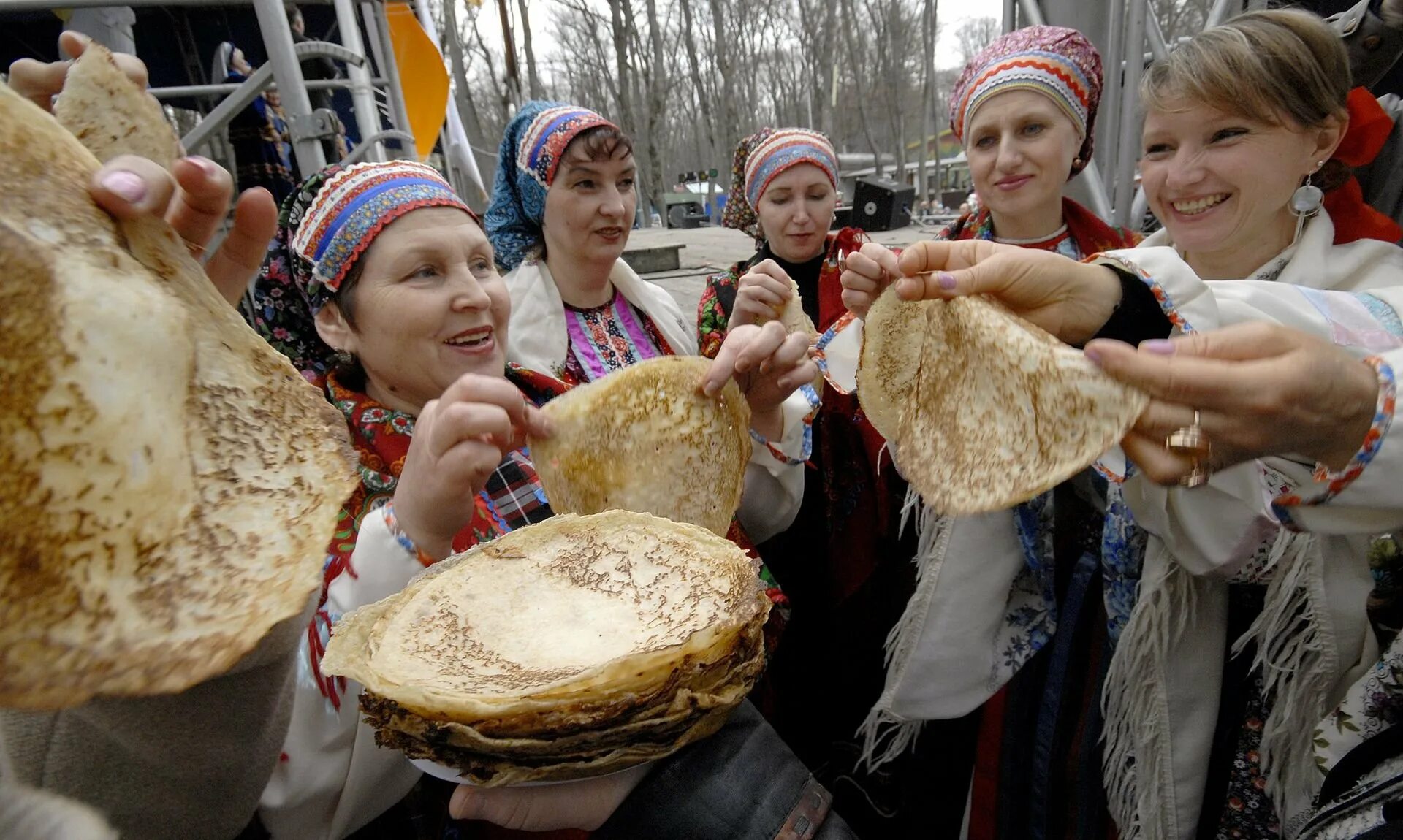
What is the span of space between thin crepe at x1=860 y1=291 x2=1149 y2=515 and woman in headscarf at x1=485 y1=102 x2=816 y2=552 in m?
1.16

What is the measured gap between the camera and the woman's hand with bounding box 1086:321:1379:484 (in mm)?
805

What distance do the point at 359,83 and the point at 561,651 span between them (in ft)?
12.4

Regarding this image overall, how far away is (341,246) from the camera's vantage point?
1386 mm

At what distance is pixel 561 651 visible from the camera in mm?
844

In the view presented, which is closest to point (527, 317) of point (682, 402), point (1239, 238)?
point (682, 402)

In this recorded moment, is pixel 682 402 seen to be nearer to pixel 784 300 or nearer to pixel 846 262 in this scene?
pixel 846 262

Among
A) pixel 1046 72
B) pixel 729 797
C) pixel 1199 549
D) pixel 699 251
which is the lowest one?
pixel 699 251

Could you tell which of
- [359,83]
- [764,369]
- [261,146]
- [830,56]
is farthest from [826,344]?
[830,56]

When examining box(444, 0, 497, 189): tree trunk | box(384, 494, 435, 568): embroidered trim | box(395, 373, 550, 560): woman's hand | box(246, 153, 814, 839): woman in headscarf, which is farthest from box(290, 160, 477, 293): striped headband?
box(444, 0, 497, 189): tree trunk

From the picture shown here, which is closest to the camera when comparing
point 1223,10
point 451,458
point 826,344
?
point 451,458

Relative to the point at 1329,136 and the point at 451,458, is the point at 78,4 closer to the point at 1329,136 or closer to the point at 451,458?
the point at 451,458

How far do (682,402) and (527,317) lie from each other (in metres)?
1.02

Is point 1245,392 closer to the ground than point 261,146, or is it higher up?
closer to the ground

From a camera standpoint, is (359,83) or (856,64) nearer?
(359,83)
